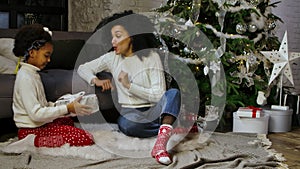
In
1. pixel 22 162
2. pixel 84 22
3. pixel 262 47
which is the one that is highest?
pixel 84 22

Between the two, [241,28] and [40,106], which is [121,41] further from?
[241,28]

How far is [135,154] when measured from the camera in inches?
76.7

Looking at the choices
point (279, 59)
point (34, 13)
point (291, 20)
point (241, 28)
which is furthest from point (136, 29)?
point (291, 20)

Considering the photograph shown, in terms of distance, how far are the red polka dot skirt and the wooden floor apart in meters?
1.02

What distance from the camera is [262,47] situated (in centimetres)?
272

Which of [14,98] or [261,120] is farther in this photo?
[261,120]

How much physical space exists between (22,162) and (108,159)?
377 mm

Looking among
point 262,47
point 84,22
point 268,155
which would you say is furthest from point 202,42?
point 84,22

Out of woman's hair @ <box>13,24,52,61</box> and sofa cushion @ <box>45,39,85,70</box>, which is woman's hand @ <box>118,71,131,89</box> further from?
sofa cushion @ <box>45,39,85,70</box>

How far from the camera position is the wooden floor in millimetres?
1982

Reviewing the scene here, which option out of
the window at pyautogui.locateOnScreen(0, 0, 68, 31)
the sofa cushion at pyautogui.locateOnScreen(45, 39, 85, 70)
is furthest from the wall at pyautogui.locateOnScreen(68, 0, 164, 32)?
the sofa cushion at pyautogui.locateOnScreen(45, 39, 85, 70)

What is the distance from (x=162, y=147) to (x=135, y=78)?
1.51 feet

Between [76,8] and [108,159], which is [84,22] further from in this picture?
[108,159]

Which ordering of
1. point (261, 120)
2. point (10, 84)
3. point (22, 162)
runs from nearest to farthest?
1. point (22, 162)
2. point (10, 84)
3. point (261, 120)
